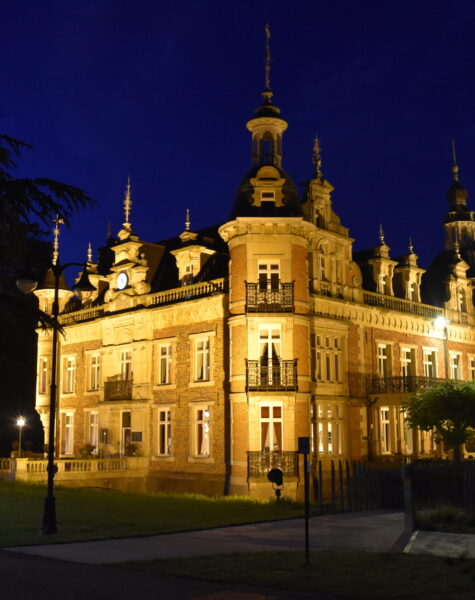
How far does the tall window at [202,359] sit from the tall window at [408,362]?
1128 centimetres

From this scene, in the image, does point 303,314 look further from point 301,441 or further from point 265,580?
point 265,580

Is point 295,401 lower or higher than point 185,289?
lower

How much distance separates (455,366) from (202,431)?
16882mm

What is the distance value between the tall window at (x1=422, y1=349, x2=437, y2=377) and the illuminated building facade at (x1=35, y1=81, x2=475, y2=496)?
0.37 feet

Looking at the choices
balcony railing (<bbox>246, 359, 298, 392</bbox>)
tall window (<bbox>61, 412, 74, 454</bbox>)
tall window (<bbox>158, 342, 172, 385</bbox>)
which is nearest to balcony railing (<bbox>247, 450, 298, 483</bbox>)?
balcony railing (<bbox>246, 359, 298, 392</bbox>)

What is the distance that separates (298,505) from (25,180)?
18068mm

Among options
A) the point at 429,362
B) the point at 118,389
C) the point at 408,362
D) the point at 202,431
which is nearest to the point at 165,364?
the point at 118,389

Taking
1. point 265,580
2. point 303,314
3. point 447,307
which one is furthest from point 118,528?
point 447,307

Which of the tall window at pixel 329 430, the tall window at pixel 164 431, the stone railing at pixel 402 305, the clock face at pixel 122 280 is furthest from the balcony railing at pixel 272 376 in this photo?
the clock face at pixel 122 280

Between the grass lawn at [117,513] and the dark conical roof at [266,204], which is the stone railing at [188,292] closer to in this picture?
the dark conical roof at [266,204]

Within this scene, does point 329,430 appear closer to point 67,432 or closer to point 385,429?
point 385,429

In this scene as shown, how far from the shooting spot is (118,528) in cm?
1905

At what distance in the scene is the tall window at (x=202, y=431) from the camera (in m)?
32.6

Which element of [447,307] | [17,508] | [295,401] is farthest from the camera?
[447,307]
